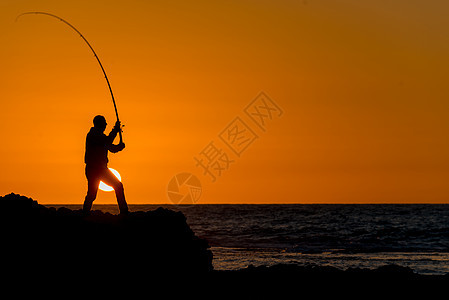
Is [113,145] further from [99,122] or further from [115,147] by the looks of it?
[99,122]

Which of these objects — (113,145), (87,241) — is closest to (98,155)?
(113,145)

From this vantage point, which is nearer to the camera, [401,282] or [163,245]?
[163,245]

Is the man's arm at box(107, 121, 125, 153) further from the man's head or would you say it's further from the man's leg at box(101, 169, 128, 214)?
the man's leg at box(101, 169, 128, 214)

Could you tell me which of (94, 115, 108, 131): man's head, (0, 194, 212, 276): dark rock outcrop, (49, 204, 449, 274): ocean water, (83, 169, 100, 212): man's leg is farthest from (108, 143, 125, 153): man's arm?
(49, 204, 449, 274): ocean water

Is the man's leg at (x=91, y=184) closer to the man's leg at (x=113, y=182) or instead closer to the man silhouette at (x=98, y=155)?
the man silhouette at (x=98, y=155)

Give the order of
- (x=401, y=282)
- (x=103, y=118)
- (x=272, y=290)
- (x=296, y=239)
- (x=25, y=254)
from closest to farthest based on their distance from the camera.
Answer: (x=25, y=254)
(x=103, y=118)
(x=272, y=290)
(x=401, y=282)
(x=296, y=239)

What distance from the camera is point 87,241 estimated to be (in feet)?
34.4

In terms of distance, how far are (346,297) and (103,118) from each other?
5304 mm

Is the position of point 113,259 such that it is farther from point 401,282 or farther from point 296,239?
point 296,239

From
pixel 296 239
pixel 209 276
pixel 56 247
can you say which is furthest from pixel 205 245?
pixel 296 239

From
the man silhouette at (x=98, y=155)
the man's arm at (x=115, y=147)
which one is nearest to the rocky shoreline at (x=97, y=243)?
the man silhouette at (x=98, y=155)

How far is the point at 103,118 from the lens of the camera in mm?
10914

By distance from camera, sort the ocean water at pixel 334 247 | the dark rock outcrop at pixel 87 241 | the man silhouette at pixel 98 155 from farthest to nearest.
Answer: the ocean water at pixel 334 247
the man silhouette at pixel 98 155
the dark rock outcrop at pixel 87 241

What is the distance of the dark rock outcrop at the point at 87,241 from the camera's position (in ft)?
33.0
